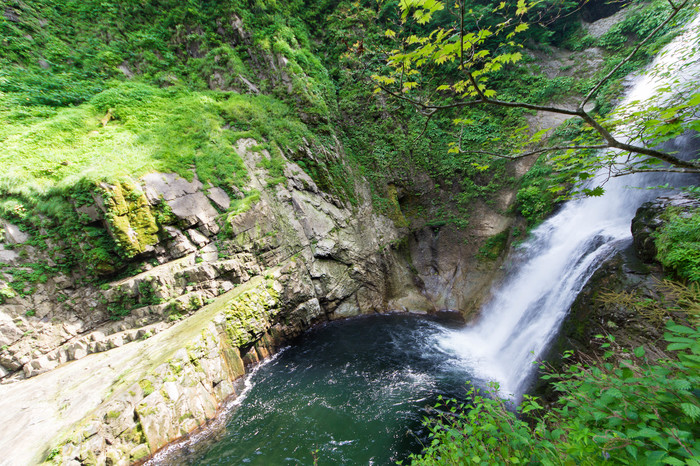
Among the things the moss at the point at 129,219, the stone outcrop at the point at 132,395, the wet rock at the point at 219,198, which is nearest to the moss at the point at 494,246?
the stone outcrop at the point at 132,395

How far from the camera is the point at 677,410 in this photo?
5.68 feet

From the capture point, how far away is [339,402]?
6691mm

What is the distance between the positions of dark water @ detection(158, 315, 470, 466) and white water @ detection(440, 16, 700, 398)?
1206mm

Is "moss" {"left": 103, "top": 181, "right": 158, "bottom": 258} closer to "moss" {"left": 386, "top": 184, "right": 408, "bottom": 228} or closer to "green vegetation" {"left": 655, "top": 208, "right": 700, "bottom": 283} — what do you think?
"moss" {"left": 386, "top": 184, "right": 408, "bottom": 228}

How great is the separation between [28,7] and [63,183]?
443 inches

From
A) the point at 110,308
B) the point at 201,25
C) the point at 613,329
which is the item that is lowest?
the point at 613,329

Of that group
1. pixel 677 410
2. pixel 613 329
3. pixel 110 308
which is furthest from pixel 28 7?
pixel 613 329

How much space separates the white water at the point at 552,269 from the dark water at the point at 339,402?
1206mm

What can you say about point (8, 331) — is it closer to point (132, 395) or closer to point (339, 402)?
point (132, 395)

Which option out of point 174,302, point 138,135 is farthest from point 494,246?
point 138,135

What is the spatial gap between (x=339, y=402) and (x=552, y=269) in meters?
7.85

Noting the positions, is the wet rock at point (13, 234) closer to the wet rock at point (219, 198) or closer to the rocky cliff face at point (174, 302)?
the rocky cliff face at point (174, 302)

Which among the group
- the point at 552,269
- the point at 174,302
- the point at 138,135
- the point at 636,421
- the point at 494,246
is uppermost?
the point at 138,135

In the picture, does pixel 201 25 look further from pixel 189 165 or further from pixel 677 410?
pixel 677 410
